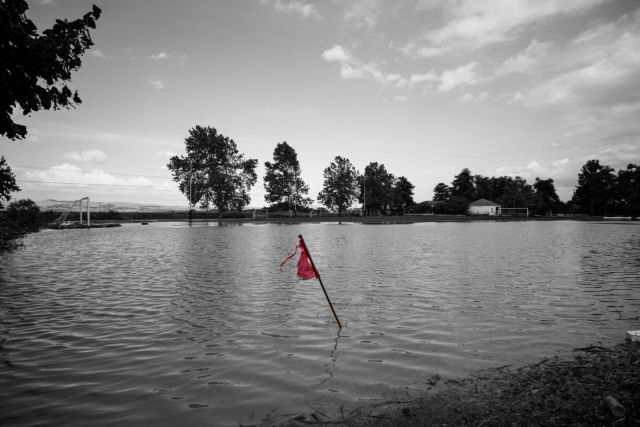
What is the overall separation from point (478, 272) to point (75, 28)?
16.2 m

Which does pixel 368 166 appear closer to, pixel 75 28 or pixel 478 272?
pixel 478 272

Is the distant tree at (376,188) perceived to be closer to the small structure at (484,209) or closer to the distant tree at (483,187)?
the small structure at (484,209)

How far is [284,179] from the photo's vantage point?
3996 inches

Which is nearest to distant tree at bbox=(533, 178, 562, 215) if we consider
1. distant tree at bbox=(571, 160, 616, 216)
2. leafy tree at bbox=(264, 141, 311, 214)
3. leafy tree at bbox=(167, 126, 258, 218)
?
distant tree at bbox=(571, 160, 616, 216)

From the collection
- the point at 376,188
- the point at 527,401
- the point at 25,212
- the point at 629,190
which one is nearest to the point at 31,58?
the point at 527,401

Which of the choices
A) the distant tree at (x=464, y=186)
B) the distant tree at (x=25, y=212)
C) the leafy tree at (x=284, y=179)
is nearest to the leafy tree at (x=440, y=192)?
the distant tree at (x=464, y=186)

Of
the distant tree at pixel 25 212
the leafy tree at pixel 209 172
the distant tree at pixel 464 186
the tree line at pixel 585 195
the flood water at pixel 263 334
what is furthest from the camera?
the distant tree at pixel 464 186

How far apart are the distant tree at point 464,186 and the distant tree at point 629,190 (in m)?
45.5

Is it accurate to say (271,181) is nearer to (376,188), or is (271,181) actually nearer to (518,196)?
(376,188)

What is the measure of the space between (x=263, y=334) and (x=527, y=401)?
5.29 m

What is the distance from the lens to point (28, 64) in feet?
21.5

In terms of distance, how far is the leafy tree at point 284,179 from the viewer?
102 m

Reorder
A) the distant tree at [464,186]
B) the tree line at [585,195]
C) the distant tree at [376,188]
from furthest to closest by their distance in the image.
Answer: the distant tree at [464,186] → the tree line at [585,195] → the distant tree at [376,188]

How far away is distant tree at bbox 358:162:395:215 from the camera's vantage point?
10944cm
